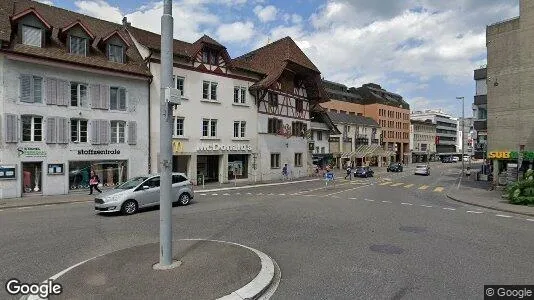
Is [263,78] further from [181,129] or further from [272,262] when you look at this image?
[272,262]

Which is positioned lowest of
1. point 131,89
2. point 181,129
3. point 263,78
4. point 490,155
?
point 490,155

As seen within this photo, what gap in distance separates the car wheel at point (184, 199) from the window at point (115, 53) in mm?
13759

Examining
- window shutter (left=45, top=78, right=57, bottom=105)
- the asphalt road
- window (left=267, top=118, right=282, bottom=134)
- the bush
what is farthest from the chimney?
the bush

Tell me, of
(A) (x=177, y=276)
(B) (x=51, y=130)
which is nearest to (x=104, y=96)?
(B) (x=51, y=130)

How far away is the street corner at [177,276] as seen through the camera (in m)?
6.12

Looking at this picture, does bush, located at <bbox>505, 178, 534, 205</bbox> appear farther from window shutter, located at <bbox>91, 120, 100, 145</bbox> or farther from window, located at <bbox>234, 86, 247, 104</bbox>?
window shutter, located at <bbox>91, 120, 100, 145</bbox>

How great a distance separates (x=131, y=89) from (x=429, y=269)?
24.5 metres

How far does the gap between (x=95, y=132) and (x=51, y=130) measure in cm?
269

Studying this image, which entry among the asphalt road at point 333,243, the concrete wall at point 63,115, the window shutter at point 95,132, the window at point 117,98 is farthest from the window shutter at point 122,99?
the asphalt road at point 333,243

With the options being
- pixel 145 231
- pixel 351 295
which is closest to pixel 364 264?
pixel 351 295

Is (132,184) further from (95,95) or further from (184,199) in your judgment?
(95,95)

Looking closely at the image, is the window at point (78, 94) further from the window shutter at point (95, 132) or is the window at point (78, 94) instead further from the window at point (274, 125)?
the window at point (274, 125)

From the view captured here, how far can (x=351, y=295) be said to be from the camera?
6.30m

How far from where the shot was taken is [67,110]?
78.0ft
